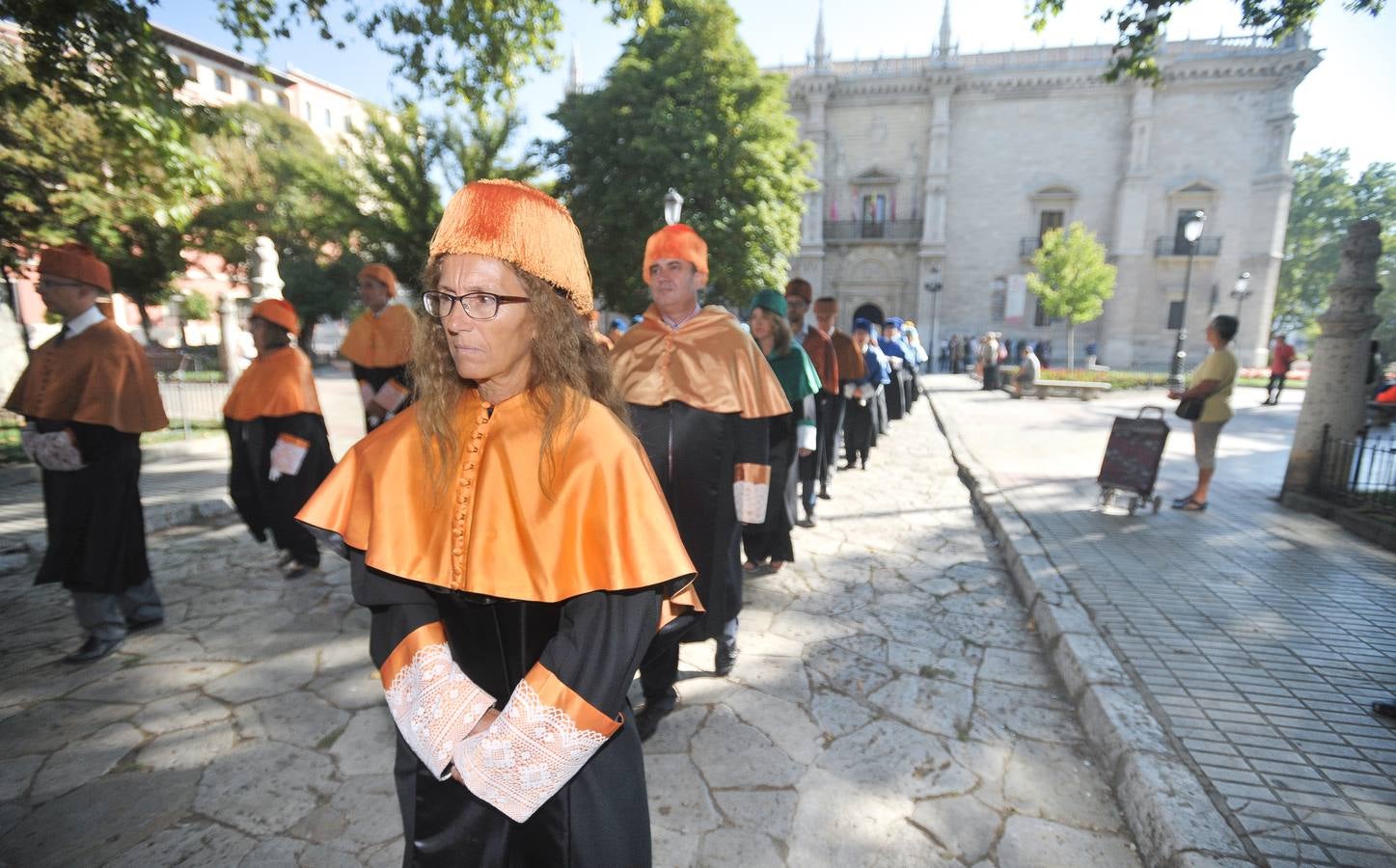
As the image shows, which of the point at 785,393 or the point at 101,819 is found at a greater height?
the point at 785,393

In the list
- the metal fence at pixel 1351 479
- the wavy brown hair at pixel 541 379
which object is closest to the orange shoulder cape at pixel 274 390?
the wavy brown hair at pixel 541 379

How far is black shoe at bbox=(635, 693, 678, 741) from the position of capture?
3.13 m

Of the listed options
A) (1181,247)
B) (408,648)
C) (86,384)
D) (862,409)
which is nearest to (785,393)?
(408,648)

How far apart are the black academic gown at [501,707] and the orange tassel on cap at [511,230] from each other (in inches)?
31.2

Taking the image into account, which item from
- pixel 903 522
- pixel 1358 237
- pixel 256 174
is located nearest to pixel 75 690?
pixel 903 522

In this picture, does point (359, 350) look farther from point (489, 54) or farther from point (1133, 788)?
point (1133, 788)

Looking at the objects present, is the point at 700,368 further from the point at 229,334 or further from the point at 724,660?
the point at 229,334

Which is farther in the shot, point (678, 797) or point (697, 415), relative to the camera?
point (697, 415)

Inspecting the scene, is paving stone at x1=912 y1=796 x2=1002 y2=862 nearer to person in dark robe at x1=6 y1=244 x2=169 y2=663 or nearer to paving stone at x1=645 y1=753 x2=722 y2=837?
paving stone at x1=645 y1=753 x2=722 y2=837

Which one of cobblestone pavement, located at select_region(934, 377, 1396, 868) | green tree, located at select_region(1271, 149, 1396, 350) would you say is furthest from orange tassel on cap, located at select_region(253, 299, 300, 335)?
green tree, located at select_region(1271, 149, 1396, 350)

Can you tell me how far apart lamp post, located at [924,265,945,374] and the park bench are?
47.0 feet

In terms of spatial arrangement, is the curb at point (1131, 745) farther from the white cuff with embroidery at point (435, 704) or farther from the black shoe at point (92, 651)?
the black shoe at point (92, 651)

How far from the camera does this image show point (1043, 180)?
112 feet

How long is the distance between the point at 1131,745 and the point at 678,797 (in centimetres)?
204
